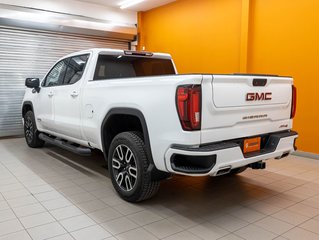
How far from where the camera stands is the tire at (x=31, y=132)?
18.3 feet

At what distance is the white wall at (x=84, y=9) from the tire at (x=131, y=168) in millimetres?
5407

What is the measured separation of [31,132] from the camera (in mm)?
5789

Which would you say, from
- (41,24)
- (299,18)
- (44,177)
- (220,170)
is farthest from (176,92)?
(41,24)

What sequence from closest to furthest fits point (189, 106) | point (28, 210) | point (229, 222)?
1. point (189, 106)
2. point (229, 222)
3. point (28, 210)

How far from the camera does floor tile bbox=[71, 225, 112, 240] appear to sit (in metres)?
2.46

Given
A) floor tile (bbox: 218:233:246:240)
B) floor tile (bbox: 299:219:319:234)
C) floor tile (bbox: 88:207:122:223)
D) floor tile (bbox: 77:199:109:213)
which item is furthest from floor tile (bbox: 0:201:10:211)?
floor tile (bbox: 299:219:319:234)

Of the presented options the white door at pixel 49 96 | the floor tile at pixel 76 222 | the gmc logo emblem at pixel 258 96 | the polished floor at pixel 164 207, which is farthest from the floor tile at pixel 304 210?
the white door at pixel 49 96

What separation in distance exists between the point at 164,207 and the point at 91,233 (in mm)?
826

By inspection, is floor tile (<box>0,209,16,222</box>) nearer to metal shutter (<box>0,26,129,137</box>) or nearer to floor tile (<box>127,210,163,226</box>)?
floor tile (<box>127,210,163,226</box>)

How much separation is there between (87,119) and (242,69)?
367 centimetres

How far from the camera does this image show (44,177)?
406 cm

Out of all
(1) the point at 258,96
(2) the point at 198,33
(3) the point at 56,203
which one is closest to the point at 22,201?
(3) the point at 56,203

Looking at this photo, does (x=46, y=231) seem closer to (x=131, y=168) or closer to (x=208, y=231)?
(x=131, y=168)

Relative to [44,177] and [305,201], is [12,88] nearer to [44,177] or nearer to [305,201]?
[44,177]
